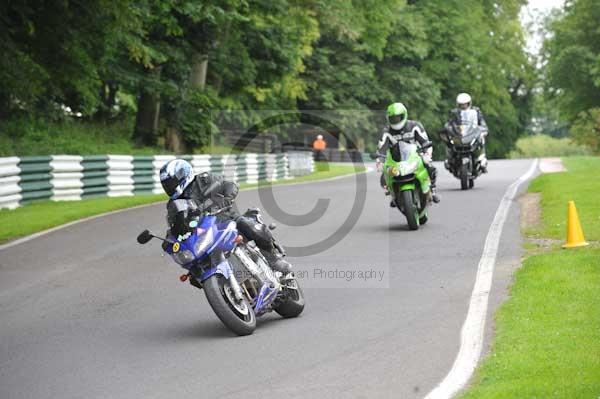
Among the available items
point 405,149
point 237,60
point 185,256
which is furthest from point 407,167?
point 237,60

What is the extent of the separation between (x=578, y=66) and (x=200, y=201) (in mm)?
63570

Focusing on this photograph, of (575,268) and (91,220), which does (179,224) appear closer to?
(575,268)

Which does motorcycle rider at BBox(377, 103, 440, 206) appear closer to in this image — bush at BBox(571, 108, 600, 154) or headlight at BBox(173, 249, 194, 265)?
headlight at BBox(173, 249, 194, 265)

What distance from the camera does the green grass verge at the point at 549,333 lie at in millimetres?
6879

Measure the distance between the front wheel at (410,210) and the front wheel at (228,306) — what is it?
7.07 metres

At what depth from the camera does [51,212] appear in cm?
2031

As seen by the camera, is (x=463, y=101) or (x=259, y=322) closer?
(x=259, y=322)

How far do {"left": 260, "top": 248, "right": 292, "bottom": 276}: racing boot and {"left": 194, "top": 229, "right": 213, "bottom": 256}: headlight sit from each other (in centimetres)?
92

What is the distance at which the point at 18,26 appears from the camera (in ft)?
85.4

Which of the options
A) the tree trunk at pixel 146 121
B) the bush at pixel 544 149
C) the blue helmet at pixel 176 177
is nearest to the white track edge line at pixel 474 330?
the blue helmet at pixel 176 177

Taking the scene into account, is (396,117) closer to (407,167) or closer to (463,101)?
(407,167)

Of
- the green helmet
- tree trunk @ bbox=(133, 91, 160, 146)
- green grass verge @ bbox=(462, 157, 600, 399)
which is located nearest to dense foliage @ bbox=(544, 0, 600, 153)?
tree trunk @ bbox=(133, 91, 160, 146)

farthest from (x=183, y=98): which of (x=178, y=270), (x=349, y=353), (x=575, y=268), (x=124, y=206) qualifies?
(x=349, y=353)

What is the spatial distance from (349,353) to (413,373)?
34.0 inches
